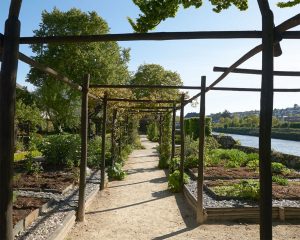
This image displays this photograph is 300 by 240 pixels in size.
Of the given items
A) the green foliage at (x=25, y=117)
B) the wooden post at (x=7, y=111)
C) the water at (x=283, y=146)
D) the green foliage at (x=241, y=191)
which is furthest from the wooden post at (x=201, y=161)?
the water at (x=283, y=146)

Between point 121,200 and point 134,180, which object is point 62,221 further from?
point 134,180

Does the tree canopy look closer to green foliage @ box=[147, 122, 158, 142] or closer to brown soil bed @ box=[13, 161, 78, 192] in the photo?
brown soil bed @ box=[13, 161, 78, 192]

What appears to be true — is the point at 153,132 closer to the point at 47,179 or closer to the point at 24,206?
the point at 47,179

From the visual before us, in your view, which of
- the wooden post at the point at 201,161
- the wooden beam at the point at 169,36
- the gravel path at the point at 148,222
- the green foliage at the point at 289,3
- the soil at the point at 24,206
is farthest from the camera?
the wooden post at the point at 201,161

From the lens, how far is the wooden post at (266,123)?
2.51m

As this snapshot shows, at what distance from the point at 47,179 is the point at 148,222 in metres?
3.95

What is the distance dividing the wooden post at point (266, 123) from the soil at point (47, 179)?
6431 millimetres

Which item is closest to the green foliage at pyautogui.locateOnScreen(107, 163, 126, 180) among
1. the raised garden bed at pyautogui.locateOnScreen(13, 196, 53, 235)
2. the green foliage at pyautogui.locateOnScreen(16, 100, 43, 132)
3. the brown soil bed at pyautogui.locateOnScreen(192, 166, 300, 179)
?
the brown soil bed at pyautogui.locateOnScreen(192, 166, 300, 179)

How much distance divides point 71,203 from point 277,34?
231 inches

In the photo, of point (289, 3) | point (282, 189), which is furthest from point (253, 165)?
point (289, 3)

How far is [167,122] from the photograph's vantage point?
1548 cm

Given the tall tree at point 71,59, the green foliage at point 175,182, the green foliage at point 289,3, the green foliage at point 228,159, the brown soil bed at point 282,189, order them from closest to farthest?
the green foliage at point 289,3, the brown soil bed at point 282,189, the green foliage at point 175,182, the green foliage at point 228,159, the tall tree at point 71,59

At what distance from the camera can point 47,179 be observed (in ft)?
31.5

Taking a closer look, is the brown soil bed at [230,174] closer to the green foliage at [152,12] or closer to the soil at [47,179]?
the soil at [47,179]
